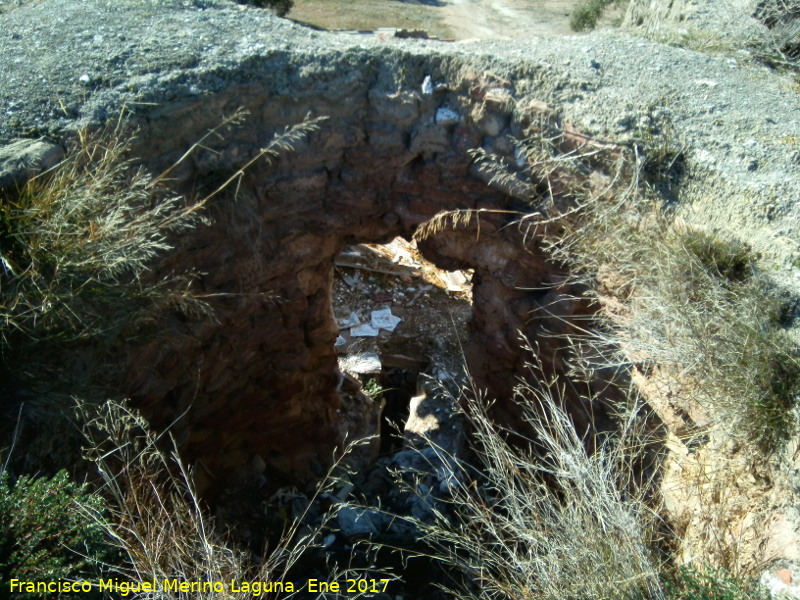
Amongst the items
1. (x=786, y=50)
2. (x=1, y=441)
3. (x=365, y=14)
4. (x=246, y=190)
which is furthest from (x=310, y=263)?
(x=365, y=14)

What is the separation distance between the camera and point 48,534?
7.18ft

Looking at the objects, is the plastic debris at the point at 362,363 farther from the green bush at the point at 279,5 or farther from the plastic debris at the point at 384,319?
the green bush at the point at 279,5

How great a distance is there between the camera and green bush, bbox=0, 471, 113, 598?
2.09 metres

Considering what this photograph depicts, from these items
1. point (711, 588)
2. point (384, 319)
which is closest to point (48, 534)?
point (711, 588)

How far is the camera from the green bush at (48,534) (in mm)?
2090

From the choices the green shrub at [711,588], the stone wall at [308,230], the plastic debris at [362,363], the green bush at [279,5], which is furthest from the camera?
the green bush at [279,5]

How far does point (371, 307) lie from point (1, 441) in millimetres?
4663

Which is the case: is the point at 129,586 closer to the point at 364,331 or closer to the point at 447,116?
the point at 447,116

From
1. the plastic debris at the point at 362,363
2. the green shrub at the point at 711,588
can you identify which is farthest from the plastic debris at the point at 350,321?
the green shrub at the point at 711,588

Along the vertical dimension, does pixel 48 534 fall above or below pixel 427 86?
below

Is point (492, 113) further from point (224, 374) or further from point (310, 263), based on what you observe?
point (224, 374)

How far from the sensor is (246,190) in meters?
4.05

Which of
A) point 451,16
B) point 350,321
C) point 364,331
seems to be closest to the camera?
point 364,331

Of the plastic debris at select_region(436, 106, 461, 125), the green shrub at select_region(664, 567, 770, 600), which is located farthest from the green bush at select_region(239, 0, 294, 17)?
the green shrub at select_region(664, 567, 770, 600)
